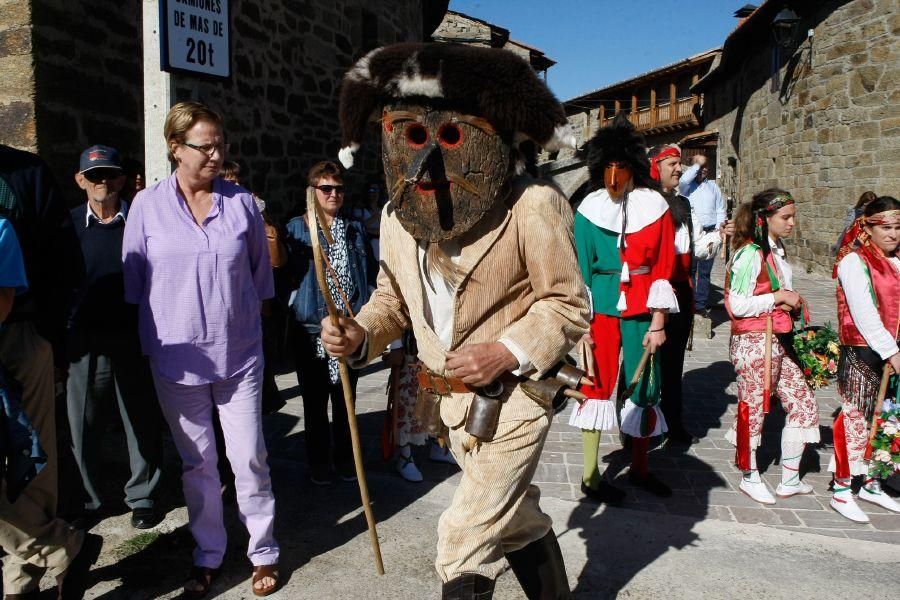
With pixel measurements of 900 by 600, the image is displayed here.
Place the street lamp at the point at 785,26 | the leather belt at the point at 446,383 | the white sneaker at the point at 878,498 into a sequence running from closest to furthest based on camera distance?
the leather belt at the point at 446,383
the white sneaker at the point at 878,498
the street lamp at the point at 785,26

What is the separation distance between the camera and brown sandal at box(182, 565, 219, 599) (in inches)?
128

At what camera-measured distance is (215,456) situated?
11.0 ft

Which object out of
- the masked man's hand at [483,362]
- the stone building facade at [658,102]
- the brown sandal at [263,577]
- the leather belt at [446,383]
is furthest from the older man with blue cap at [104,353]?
the stone building facade at [658,102]

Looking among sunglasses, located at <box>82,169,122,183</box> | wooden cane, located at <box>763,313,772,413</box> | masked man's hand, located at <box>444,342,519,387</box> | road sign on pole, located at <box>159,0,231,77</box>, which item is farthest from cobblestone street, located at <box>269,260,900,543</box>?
road sign on pole, located at <box>159,0,231,77</box>

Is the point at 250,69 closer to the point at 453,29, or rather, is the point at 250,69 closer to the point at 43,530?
the point at 43,530

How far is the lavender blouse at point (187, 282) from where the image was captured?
3137 millimetres

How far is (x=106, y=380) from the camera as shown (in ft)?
13.1

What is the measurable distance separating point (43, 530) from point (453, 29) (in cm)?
2084

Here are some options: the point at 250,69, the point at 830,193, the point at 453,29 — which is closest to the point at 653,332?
the point at 250,69

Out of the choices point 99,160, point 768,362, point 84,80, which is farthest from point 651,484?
point 84,80

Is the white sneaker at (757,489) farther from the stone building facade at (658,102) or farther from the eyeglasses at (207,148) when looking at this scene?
the stone building facade at (658,102)

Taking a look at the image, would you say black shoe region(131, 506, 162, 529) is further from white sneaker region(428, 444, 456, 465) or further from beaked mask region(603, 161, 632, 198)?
beaked mask region(603, 161, 632, 198)

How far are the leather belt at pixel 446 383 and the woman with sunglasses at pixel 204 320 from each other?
1.06 metres

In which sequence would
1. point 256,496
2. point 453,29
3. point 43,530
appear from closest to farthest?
1. point 43,530
2. point 256,496
3. point 453,29
